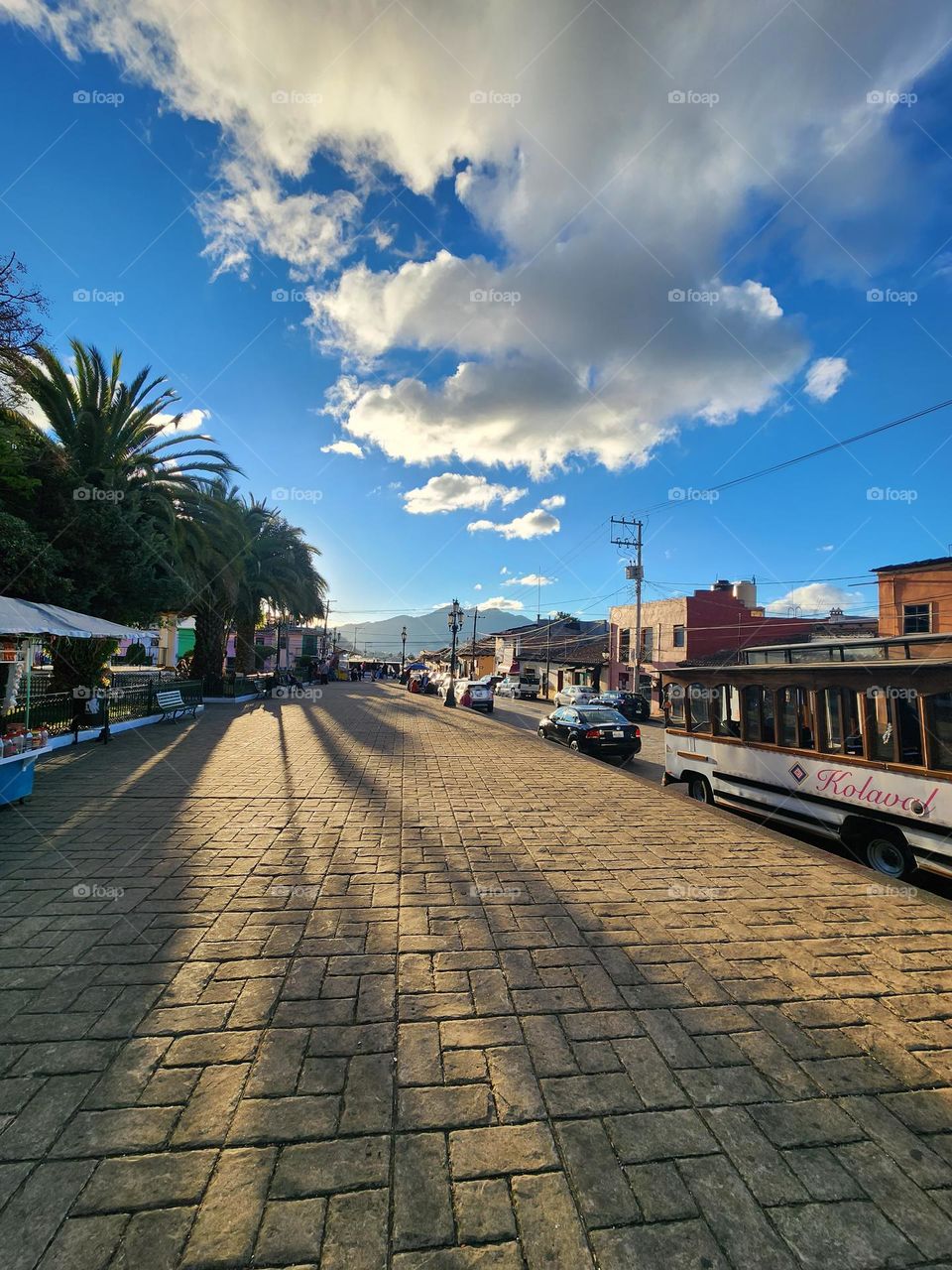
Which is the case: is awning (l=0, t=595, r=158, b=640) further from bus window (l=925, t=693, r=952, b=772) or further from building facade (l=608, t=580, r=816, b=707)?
building facade (l=608, t=580, r=816, b=707)

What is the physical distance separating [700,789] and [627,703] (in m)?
18.1

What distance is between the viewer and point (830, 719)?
6508mm

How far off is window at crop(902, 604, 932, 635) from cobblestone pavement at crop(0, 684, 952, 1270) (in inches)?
811

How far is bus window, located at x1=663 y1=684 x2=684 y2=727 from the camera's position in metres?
9.63

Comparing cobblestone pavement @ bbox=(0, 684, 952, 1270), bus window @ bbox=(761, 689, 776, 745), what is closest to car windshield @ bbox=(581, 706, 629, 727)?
bus window @ bbox=(761, 689, 776, 745)

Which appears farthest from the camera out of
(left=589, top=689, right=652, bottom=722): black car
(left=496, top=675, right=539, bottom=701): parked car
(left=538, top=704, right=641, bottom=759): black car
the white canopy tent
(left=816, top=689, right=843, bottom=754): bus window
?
(left=496, top=675, right=539, bottom=701): parked car

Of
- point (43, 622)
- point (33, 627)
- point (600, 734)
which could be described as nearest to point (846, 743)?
point (600, 734)

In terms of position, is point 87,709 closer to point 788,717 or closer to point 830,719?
point 788,717

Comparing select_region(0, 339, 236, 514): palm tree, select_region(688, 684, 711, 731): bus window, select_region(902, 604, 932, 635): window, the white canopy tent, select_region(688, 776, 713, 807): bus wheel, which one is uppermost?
select_region(0, 339, 236, 514): palm tree

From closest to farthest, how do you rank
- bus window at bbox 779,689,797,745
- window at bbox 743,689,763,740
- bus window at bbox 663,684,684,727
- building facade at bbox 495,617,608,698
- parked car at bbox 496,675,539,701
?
1. bus window at bbox 779,689,797,745
2. window at bbox 743,689,763,740
3. bus window at bbox 663,684,684,727
4. building facade at bbox 495,617,608,698
5. parked car at bbox 496,675,539,701

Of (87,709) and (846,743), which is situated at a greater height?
(846,743)

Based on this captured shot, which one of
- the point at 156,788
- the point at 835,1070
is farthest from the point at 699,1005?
the point at 156,788

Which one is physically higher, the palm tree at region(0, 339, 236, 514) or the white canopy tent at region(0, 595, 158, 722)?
the palm tree at region(0, 339, 236, 514)

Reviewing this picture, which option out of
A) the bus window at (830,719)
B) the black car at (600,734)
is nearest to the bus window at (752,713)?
the bus window at (830,719)
